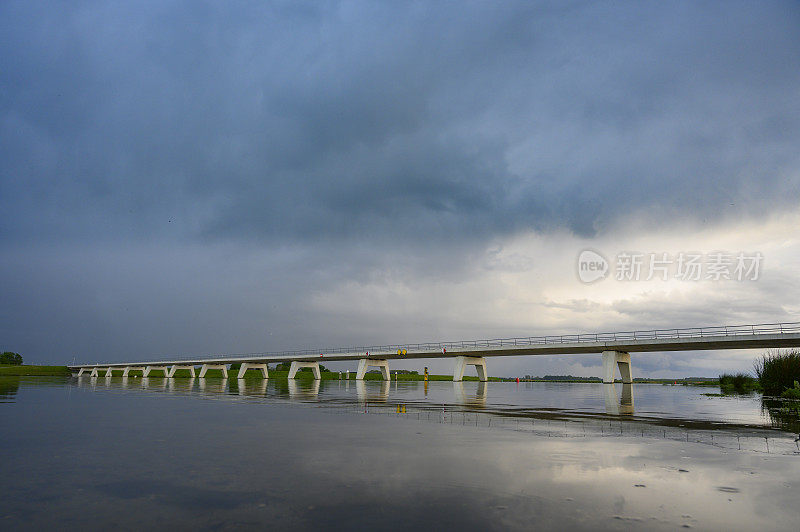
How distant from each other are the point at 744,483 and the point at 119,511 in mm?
11410

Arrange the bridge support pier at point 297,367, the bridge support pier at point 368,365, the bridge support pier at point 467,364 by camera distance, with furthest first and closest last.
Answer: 1. the bridge support pier at point 297,367
2. the bridge support pier at point 368,365
3. the bridge support pier at point 467,364

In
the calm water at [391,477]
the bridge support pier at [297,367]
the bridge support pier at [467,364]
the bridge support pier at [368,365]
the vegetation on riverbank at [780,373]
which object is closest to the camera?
the calm water at [391,477]

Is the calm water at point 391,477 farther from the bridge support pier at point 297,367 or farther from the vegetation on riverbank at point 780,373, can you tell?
the bridge support pier at point 297,367

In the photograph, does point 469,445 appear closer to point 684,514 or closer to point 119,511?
point 684,514

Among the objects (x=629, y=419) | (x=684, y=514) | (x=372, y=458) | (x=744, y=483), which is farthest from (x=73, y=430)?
(x=629, y=419)

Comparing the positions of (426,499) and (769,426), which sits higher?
(426,499)

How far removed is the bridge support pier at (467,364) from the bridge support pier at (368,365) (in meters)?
23.7

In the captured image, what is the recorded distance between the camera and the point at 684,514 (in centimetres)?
677

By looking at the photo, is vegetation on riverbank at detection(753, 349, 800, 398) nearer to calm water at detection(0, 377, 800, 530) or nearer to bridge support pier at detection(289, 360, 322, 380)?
calm water at detection(0, 377, 800, 530)

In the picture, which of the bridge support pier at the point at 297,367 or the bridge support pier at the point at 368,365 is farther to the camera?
the bridge support pier at the point at 297,367

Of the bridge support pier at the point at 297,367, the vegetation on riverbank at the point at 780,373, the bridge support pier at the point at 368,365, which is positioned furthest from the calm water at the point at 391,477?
the bridge support pier at the point at 297,367

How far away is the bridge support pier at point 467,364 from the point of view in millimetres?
81600

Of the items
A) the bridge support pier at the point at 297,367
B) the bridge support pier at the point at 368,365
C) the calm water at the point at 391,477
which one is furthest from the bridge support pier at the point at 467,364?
the calm water at the point at 391,477

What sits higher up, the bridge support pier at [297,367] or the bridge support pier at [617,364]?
the bridge support pier at [617,364]
